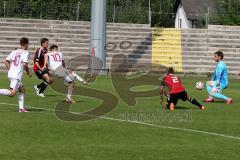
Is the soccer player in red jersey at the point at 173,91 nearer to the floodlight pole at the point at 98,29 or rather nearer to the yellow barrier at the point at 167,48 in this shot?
the floodlight pole at the point at 98,29

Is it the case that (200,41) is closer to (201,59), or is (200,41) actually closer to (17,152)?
(201,59)

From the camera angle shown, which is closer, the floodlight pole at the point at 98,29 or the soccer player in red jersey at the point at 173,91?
the soccer player in red jersey at the point at 173,91

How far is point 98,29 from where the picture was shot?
130 feet

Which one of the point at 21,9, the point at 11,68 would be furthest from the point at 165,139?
the point at 21,9

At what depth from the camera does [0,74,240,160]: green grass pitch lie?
38.1 ft

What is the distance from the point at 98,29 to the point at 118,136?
85.9ft

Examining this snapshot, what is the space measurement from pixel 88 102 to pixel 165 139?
8.54m

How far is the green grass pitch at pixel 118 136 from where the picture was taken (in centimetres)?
1161

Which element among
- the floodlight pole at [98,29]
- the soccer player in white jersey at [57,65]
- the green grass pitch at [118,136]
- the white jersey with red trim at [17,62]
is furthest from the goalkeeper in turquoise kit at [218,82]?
the floodlight pole at [98,29]

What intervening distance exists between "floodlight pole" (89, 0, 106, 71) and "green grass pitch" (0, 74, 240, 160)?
19.6 metres

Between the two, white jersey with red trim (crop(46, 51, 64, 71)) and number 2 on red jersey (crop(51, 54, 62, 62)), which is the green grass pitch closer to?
white jersey with red trim (crop(46, 51, 64, 71))

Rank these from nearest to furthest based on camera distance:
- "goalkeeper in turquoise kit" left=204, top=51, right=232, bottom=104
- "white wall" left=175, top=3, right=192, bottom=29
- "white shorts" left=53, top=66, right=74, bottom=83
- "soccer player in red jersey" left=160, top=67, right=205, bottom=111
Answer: "soccer player in red jersey" left=160, top=67, right=205, bottom=111, "white shorts" left=53, top=66, right=74, bottom=83, "goalkeeper in turquoise kit" left=204, top=51, right=232, bottom=104, "white wall" left=175, top=3, right=192, bottom=29

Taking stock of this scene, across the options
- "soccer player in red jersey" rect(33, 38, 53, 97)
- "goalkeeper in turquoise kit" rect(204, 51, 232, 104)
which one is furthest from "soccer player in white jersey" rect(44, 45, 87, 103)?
"goalkeeper in turquoise kit" rect(204, 51, 232, 104)

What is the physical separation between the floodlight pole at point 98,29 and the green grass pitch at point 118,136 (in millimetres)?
19625
